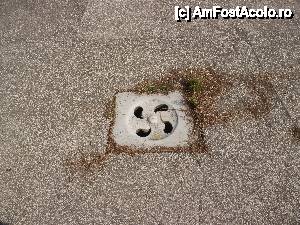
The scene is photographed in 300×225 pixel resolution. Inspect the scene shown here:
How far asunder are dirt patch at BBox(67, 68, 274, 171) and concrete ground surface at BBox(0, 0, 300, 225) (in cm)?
7

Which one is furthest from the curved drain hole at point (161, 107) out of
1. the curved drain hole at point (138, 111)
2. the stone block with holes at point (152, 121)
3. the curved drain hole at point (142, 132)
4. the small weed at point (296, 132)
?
the small weed at point (296, 132)

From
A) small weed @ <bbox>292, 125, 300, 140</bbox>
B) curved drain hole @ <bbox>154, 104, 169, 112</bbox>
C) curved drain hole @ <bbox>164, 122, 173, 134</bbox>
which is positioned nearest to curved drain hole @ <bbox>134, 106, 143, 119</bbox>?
curved drain hole @ <bbox>154, 104, 169, 112</bbox>

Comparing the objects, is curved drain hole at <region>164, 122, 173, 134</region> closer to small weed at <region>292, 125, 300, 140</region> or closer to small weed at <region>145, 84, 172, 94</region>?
small weed at <region>145, 84, 172, 94</region>

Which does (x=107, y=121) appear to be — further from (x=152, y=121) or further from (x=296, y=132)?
(x=296, y=132)

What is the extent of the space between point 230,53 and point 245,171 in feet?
4.87

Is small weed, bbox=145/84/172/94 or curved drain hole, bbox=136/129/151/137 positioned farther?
small weed, bbox=145/84/172/94

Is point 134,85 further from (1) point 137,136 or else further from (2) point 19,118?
(2) point 19,118

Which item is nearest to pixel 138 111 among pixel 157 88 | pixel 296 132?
pixel 157 88

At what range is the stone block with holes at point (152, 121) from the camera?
149 inches

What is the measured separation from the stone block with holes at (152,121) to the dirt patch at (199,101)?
6 centimetres

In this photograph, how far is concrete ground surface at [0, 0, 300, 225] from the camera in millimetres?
3408

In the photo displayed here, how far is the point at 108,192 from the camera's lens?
138 inches

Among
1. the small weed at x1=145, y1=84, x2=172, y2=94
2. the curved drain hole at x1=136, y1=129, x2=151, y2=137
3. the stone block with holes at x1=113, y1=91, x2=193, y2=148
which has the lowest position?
the curved drain hole at x1=136, y1=129, x2=151, y2=137

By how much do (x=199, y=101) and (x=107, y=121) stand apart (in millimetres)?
917
